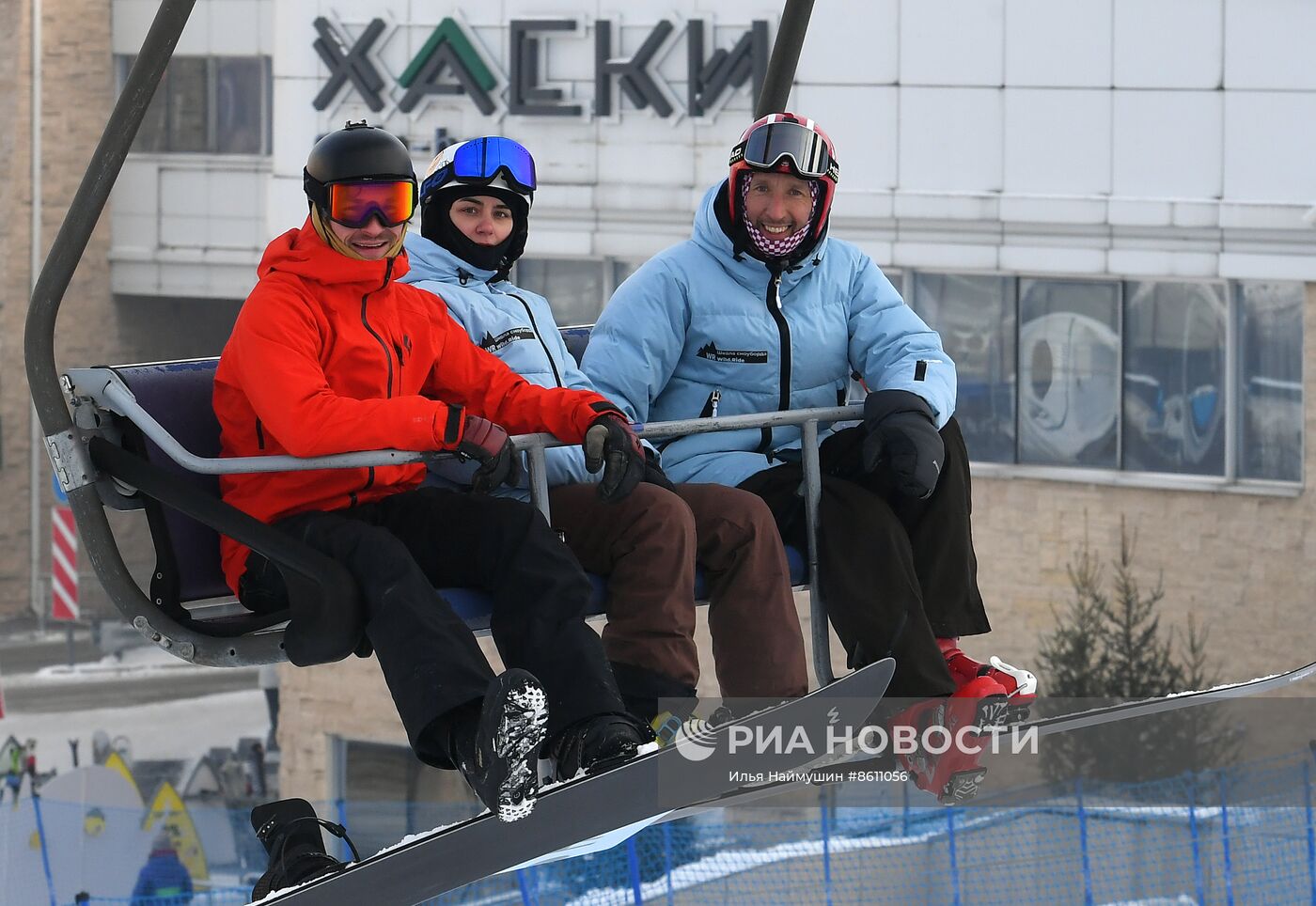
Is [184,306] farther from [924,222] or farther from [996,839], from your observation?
[996,839]

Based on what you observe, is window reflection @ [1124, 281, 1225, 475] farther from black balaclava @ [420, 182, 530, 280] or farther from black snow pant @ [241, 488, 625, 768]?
black snow pant @ [241, 488, 625, 768]

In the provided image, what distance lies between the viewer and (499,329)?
444cm

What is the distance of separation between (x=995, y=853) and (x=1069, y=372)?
148 inches

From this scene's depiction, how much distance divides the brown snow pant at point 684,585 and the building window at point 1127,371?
9.95 metres

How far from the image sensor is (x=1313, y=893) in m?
11.6

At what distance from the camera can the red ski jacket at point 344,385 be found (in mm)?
3771

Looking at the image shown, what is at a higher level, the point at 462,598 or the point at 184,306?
the point at 184,306

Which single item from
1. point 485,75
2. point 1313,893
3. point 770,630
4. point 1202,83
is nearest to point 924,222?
point 1202,83

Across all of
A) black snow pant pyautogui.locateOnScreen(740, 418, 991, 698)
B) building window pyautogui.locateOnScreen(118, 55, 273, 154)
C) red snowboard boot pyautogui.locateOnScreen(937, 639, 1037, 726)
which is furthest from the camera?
building window pyautogui.locateOnScreen(118, 55, 273, 154)

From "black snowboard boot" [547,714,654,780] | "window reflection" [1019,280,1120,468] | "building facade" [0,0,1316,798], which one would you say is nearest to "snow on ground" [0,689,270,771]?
"building facade" [0,0,1316,798]

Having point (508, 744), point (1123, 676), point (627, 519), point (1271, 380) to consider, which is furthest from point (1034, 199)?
point (508, 744)

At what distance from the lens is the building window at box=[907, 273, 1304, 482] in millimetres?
13375

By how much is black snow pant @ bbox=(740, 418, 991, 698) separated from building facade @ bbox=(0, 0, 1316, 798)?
9.26 meters

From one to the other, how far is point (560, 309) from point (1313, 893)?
7593mm
